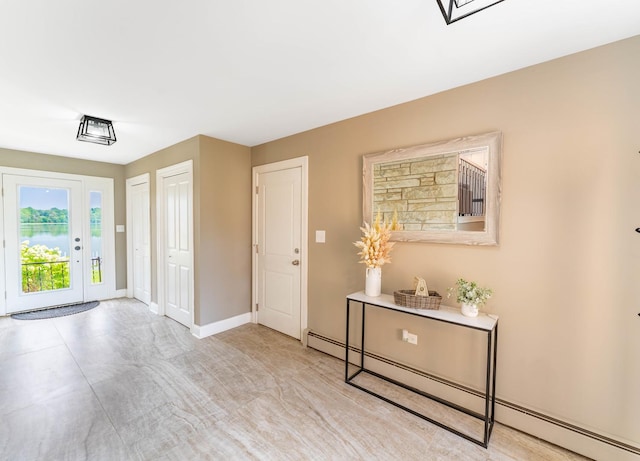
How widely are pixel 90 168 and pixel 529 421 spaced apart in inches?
250

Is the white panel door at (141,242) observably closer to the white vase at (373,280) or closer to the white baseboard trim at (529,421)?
the white vase at (373,280)

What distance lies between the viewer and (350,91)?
2.18m

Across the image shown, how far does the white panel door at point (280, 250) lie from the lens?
3.25m

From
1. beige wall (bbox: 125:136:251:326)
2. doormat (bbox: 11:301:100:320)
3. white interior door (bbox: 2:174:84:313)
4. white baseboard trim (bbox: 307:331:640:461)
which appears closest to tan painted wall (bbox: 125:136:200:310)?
beige wall (bbox: 125:136:251:326)

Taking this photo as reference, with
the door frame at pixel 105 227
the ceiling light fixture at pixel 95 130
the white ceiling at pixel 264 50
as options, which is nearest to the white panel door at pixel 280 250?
the white ceiling at pixel 264 50

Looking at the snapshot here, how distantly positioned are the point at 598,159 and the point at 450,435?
76.5 inches

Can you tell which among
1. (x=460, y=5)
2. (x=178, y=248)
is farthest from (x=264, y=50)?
(x=178, y=248)

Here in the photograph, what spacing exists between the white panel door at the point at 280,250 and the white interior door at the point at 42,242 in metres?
3.28

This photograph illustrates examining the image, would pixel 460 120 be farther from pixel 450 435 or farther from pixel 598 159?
pixel 450 435

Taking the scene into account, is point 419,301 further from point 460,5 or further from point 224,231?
point 224,231

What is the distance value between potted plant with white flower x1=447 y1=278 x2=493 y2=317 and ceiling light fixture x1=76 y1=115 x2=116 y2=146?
11.4 ft

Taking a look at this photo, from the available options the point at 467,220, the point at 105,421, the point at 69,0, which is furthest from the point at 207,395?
the point at 69,0

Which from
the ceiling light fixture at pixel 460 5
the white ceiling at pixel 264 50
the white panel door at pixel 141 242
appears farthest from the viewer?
the white panel door at pixel 141 242

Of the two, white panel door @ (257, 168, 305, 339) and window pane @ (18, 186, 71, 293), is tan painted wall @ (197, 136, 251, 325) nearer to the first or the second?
white panel door @ (257, 168, 305, 339)
